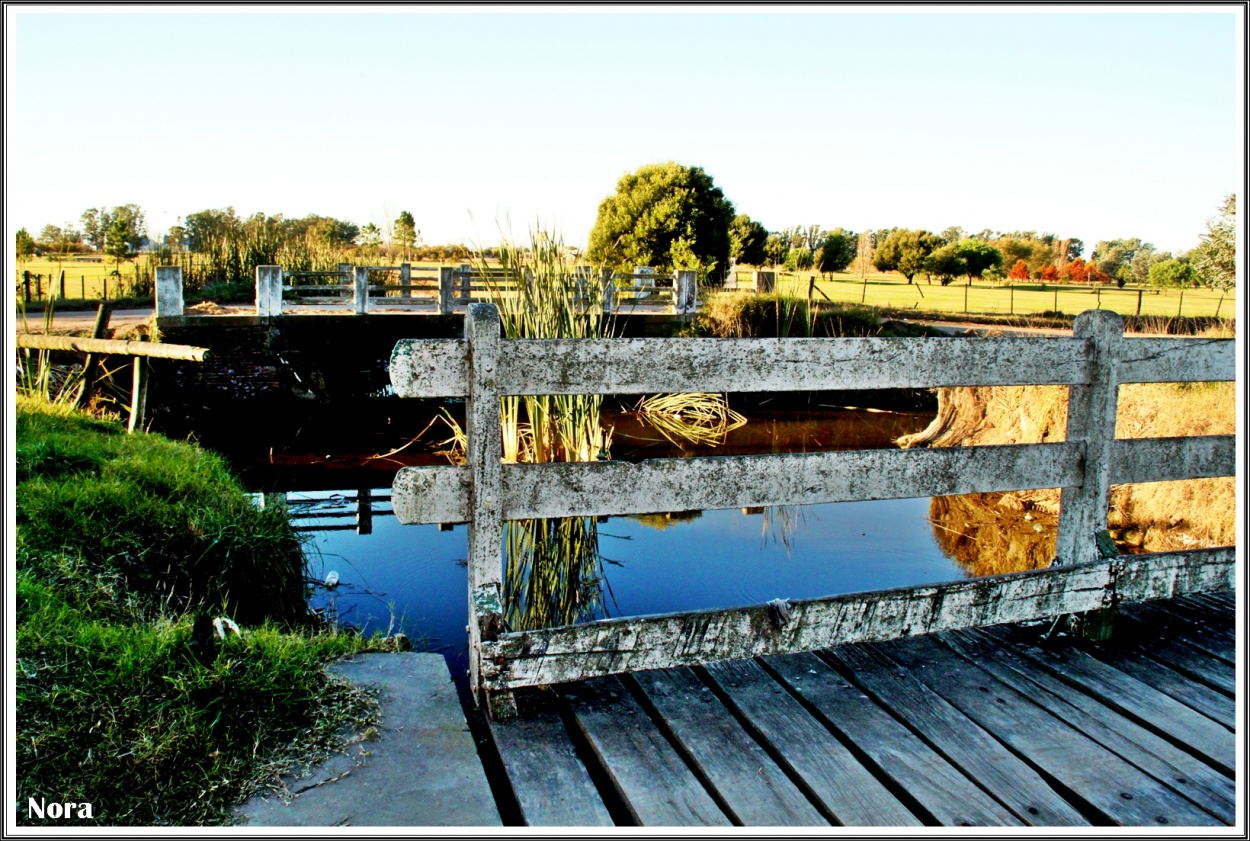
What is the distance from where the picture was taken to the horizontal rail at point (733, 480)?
2.42 m

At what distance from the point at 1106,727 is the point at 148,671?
2564 mm

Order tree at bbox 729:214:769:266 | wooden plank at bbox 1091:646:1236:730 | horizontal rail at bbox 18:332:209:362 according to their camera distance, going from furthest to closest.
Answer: tree at bbox 729:214:769:266 < horizontal rail at bbox 18:332:209:362 < wooden plank at bbox 1091:646:1236:730

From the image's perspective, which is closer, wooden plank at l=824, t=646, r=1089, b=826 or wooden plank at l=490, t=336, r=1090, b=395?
wooden plank at l=824, t=646, r=1089, b=826

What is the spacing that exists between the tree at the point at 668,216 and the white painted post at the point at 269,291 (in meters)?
12.3

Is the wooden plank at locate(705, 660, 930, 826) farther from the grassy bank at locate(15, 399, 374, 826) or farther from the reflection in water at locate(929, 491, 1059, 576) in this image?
the reflection in water at locate(929, 491, 1059, 576)

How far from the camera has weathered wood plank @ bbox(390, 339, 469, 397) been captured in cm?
229

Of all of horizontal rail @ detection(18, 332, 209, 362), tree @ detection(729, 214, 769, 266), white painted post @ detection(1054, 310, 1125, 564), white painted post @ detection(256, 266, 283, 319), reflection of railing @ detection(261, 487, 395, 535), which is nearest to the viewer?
white painted post @ detection(1054, 310, 1125, 564)

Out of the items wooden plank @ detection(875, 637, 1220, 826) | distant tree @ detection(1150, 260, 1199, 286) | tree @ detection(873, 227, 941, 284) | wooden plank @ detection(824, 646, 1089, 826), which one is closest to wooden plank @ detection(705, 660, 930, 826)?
wooden plank @ detection(824, 646, 1089, 826)

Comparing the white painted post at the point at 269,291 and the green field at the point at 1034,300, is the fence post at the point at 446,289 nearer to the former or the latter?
the white painted post at the point at 269,291

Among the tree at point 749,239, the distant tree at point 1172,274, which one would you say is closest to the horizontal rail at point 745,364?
the tree at point 749,239

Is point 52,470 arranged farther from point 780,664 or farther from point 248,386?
point 248,386

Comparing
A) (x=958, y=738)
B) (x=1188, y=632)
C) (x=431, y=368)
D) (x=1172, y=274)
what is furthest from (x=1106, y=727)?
(x=1172, y=274)

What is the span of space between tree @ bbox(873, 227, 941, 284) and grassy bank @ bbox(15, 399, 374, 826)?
40.2 metres

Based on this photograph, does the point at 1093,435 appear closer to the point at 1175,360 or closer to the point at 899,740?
the point at 1175,360
